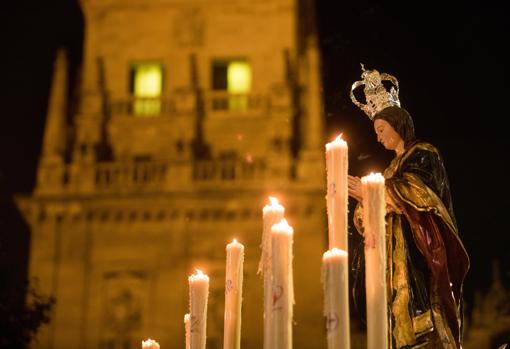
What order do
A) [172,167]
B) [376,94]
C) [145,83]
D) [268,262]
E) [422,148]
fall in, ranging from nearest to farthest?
[268,262], [422,148], [376,94], [172,167], [145,83]

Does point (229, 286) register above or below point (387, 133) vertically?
below

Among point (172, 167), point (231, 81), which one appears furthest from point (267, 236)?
point (231, 81)

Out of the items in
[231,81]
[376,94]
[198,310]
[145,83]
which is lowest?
[198,310]

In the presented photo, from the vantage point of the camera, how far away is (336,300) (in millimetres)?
5070

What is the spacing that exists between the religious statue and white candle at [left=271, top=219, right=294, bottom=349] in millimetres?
1365

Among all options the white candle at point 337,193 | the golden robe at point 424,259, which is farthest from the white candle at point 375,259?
the golden robe at point 424,259

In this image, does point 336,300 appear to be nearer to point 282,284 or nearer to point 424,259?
point 282,284

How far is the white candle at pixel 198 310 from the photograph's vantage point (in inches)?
245

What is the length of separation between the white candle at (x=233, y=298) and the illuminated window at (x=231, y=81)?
102 ft

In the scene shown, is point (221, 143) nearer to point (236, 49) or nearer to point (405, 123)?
point (236, 49)

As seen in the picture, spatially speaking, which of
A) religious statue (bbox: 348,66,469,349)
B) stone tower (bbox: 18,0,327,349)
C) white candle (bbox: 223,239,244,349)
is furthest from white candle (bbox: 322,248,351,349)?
stone tower (bbox: 18,0,327,349)

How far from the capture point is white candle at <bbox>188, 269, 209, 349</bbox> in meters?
6.23

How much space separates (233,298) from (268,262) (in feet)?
2.86

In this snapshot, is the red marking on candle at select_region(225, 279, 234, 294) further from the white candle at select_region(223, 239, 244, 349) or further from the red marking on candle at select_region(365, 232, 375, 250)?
the red marking on candle at select_region(365, 232, 375, 250)
